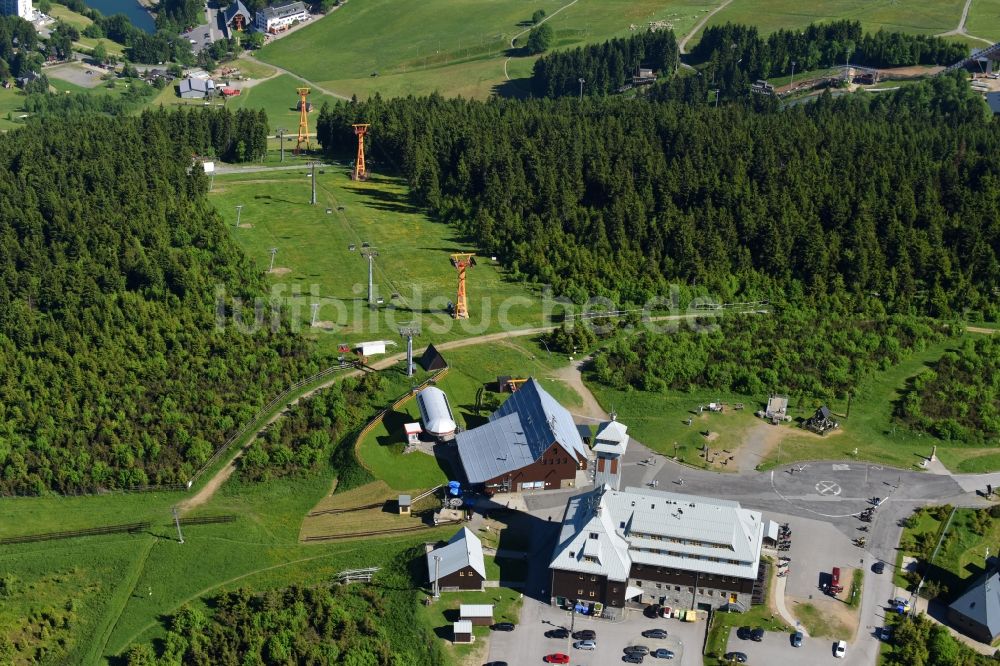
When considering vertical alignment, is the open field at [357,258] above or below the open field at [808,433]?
above

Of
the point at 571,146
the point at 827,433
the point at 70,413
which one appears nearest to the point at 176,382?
the point at 70,413

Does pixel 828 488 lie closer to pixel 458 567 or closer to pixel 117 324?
→ pixel 458 567

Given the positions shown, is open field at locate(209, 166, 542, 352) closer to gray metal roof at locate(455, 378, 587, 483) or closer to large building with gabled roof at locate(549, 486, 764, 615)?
gray metal roof at locate(455, 378, 587, 483)

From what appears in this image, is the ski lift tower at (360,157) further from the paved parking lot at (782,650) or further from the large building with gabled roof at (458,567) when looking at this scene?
the paved parking lot at (782,650)

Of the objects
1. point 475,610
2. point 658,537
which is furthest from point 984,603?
point 475,610

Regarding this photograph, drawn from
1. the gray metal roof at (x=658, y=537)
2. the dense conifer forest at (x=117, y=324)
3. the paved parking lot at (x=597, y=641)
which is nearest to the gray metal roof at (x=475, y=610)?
the paved parking lot at (x=597, y=641)
